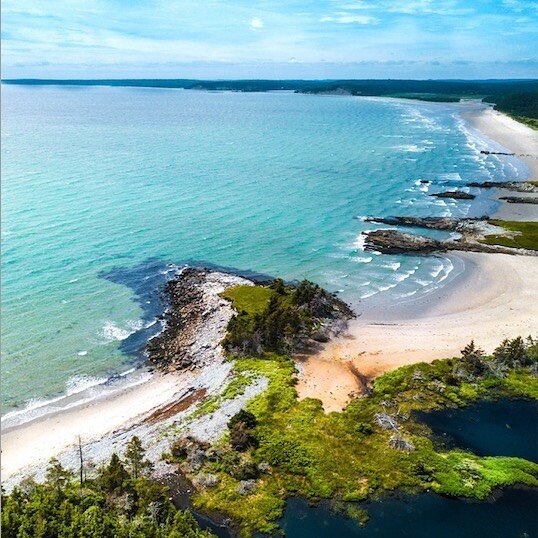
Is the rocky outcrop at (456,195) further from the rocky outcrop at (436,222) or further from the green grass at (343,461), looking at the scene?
the green grass at (343,461)

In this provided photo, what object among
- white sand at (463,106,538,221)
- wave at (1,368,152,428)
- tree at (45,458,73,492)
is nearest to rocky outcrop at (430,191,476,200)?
white sand at (463,106,538,221)

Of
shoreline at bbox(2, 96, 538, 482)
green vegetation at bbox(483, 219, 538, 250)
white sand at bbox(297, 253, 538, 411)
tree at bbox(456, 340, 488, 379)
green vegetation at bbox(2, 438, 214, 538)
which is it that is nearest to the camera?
green vegetation at bbox(2, 438, 214, 538)

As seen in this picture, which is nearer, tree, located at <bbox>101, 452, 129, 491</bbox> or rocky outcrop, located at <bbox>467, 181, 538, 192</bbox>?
tree, located at <bbox>101, 452, 129, 491</bbox>

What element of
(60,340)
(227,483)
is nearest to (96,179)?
(60,340)

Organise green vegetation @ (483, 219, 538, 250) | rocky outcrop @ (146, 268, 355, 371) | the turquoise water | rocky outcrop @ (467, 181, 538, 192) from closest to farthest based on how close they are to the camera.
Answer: rocky outcrop @ (146, 268, 355, 371) → the turquoise water → green vegetation @ (483, 219, 538, 250) → rocky outcrop @ (467, 181, 538, 192)

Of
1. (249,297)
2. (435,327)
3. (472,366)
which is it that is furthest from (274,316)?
(472,366)

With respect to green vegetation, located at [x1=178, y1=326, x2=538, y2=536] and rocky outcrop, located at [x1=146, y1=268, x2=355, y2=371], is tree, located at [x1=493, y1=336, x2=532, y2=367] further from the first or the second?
rocky outcrop, located at [x1=146, y1=268, x2=355, y2=371]

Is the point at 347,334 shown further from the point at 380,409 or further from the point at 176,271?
the point at 176,271
